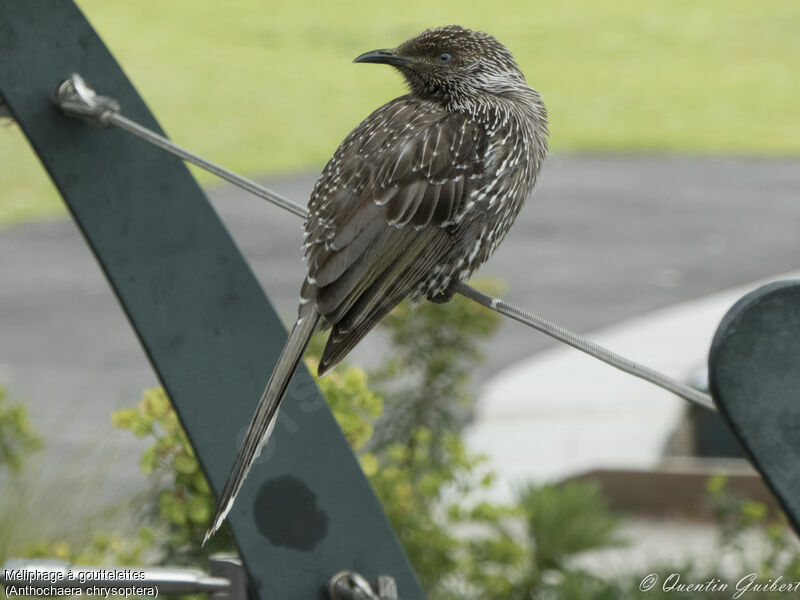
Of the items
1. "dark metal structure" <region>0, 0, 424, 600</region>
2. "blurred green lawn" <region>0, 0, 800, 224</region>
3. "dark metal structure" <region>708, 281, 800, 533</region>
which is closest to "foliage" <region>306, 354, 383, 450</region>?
"dark metal structure" <region>0, 0, 424, 600</region>

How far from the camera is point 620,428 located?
7945 mm

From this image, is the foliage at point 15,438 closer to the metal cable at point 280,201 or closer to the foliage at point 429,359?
the foliage at point 429,359

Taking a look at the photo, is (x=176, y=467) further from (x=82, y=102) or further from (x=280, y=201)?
(x=280, y=201)

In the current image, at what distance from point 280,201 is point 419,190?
0.26m

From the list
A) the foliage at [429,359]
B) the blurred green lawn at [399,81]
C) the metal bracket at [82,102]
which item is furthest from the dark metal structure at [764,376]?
the blurred green lawn at [399,81]

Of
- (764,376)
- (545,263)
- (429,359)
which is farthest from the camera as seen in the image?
(545,263)

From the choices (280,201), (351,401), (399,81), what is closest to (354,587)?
(280,201)

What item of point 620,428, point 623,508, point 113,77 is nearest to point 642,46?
point 620,428

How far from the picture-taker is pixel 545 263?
13.0 metres

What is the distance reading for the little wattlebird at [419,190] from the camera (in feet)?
6.62

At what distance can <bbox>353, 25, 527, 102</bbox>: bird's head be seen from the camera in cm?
230

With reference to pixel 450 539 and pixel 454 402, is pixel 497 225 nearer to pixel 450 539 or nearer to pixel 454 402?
pixel 450 539

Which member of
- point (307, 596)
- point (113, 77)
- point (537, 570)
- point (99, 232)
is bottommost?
point (537, 570)

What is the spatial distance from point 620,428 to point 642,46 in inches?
675
